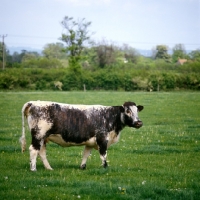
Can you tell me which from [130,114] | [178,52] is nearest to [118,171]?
[130,114]

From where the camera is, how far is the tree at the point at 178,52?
5906 inches

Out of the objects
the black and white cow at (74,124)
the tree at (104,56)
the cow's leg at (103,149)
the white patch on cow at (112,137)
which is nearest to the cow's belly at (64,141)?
the black and white cow at (74,124)

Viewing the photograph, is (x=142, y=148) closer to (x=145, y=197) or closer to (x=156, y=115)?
(x=145, y=197)

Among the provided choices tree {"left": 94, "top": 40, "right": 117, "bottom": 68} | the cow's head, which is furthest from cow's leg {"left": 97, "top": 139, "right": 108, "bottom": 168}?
tree {"left": 94, "top": 40, "right": 117, "bottom": 68}

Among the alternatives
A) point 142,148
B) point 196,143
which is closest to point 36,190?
point 142,148

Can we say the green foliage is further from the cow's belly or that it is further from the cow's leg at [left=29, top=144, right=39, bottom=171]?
the cow's leg at [left=29, top=144, right=39, bottom=171]

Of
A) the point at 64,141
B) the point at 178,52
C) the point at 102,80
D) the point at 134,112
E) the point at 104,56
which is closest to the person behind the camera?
the point at 64,141

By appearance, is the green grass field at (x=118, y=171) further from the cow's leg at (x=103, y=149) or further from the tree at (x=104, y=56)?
the tree at (x=104, y=56)

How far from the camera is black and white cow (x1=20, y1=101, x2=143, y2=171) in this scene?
10.7 metres

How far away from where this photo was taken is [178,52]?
154375mm

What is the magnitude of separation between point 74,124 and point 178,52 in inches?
5820

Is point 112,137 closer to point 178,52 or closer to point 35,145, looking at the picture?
point 35,145

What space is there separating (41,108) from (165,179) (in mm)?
3734

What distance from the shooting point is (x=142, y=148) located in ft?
47.9
